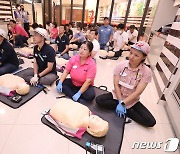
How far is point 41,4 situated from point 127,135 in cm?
854

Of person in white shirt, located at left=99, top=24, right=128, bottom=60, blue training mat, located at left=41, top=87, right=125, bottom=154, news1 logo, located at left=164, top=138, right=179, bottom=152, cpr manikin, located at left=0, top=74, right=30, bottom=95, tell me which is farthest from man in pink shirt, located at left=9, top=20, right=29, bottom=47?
news1 logo, located at left=164, top=138, right=179, bottom=152

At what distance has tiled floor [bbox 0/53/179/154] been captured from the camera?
1.29 metres

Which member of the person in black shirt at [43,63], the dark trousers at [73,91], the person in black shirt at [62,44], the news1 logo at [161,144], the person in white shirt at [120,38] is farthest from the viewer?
the person in white shirt at [120,38]

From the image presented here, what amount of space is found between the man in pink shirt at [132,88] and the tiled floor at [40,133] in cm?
14

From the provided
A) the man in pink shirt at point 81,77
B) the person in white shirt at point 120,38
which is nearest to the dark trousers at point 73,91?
the man in pink shirt at point 81,77

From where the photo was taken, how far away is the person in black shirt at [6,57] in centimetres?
232

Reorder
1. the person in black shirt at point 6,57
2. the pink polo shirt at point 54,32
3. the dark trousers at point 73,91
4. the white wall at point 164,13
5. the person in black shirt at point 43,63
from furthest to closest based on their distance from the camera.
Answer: the pink polo shirt at point 54,32 < the white wall at point 164,13 < the person in black shirt at point 6,57 < the person in black shirt at point 43,63 < the dark trousers at point 73,91

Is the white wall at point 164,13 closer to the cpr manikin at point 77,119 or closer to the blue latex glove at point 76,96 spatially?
the blue latex glove at point 76,96

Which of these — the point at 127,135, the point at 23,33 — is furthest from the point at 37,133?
the point at 23,33

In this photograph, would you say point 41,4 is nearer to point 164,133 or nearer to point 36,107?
point 36,107

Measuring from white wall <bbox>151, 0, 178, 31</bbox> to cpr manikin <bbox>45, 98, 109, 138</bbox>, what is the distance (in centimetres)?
447

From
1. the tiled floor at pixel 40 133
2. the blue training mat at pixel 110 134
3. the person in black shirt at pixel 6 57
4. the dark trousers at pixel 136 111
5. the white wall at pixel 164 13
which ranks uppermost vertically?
the white wall at pixel 164 13

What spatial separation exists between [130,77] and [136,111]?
0.44 meters

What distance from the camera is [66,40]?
3771mm
